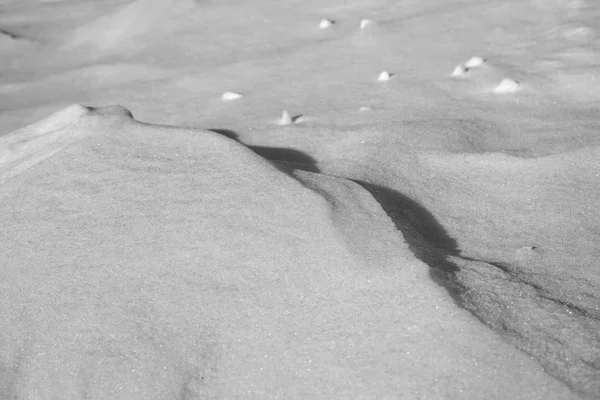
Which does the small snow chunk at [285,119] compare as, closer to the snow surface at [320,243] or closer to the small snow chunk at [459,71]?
the snow surface at [320,243]

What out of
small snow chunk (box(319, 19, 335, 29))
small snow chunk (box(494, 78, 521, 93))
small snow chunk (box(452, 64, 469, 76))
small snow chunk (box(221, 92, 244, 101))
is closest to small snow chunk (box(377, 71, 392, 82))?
small snow chunk (box(452, 64, 469, 76))

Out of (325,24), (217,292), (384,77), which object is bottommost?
(217,292)

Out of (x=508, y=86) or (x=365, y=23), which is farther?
(x=365, y=23)

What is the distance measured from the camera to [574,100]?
2.02m

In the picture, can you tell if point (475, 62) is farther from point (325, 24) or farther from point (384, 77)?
point (325, 24)

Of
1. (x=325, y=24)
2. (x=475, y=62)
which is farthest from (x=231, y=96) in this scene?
(x=475, y=62)

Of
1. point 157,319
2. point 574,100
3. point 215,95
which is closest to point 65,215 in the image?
point 157,319

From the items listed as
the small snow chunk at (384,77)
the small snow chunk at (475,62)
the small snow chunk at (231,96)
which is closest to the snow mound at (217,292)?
the small snow chunk at (231,96)

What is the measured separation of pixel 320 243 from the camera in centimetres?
118

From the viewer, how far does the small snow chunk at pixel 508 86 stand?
2107mm

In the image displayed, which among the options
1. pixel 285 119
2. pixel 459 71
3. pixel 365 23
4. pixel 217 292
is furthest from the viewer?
pixel 365 23

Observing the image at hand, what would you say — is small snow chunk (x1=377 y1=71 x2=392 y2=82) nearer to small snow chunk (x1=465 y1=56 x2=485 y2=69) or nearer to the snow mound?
small snow chunk (x1=465 y1=56 x2=485 y2=69)

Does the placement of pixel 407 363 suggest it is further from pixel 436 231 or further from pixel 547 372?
pixel 436 231

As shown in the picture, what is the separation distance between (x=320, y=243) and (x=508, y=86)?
1.22 metres
